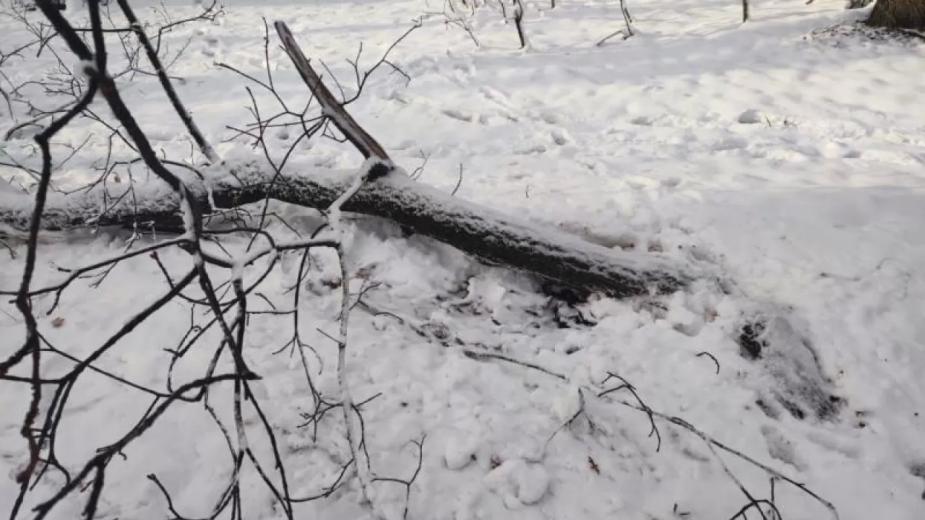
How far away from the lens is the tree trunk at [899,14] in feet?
14.9

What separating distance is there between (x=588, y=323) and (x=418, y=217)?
953 mm

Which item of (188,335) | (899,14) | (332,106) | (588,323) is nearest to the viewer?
(188,335)

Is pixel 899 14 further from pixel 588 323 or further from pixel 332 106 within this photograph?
pixel 332 106

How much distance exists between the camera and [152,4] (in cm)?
789

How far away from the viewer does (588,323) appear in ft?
7.89

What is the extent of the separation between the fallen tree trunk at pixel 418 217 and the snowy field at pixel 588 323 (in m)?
0.10

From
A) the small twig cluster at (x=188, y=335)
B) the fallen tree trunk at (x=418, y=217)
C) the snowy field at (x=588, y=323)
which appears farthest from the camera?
the fallen tree trunk at (x=418, y=217)

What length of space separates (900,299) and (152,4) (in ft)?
30.5

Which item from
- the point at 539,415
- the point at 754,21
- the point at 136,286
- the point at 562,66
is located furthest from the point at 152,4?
the point at 539,415

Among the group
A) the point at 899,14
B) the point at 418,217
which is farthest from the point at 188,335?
the point at 899,14

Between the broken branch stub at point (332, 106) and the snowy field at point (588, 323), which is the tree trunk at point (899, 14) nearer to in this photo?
the snowy field at point (588, 323)

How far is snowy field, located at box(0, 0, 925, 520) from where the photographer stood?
1.77 meters

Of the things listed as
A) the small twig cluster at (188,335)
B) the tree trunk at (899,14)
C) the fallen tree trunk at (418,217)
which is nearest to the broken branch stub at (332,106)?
the small twig cluster at (188,335)

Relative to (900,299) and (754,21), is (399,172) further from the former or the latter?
(754,21)
